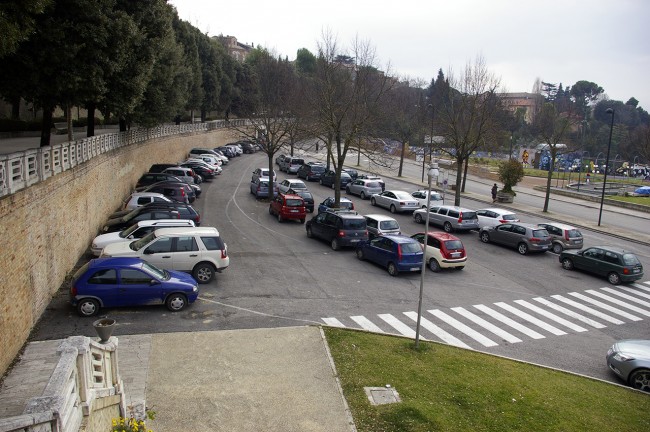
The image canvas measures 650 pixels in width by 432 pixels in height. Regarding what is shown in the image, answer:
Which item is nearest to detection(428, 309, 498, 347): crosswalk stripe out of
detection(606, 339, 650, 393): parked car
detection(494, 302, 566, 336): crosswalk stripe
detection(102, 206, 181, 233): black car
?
detection(494, 302, 566, 336): crosswalk stripe

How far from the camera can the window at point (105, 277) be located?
14.1m

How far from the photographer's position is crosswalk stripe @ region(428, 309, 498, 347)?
15.0 m

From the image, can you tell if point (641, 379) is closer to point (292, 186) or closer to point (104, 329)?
point (104, 329)

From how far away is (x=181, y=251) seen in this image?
677 inches

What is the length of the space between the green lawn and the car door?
517cm

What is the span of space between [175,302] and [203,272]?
8.70 feet

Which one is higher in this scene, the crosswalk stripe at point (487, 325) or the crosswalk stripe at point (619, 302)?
the crosswalk stripe at point (619, 302)

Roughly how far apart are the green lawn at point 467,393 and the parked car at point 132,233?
8.86 meters

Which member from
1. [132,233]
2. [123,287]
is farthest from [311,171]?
[123,287]

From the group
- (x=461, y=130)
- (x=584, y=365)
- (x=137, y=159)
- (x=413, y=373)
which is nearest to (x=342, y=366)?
(x=413, y=373)

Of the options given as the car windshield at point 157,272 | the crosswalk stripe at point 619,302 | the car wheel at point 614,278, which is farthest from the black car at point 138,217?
the car wheel at point 614,278

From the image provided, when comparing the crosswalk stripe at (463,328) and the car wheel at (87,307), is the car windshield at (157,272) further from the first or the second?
the crosswalk stripe at (463,328)

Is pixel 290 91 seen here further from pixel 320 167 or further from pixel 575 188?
pixel 575 188

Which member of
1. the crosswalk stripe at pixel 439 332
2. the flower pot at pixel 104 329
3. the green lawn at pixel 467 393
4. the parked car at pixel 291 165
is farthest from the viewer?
the parked car at pixel 291 165
